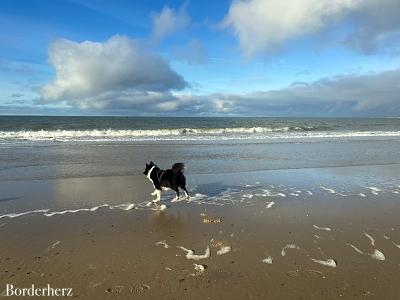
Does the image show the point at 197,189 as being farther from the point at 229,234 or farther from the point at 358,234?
the point at 358,234

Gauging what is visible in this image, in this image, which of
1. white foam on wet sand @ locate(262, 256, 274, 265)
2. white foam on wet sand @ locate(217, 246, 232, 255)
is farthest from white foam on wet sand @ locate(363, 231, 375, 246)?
white foam on wet sand @ locate(217, 246, 232, 255)

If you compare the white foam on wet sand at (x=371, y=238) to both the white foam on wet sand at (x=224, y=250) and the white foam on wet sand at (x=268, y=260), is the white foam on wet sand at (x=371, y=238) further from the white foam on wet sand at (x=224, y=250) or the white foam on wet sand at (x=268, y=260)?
the white foam on wet sand at (x=224, y=250)

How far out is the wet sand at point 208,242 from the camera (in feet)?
14.3

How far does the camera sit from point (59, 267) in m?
4.81

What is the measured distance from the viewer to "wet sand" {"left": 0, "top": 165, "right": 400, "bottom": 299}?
14.3 feet

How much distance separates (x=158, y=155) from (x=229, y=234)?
12557 mm

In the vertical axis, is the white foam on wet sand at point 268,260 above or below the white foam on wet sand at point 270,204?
above

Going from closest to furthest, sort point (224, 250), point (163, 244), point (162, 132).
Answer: point (224, 250), point (163, 244), point (162, 132)

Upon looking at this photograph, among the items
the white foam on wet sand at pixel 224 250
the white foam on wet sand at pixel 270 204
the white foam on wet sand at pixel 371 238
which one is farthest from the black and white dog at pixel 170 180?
the white foam on wet sand at pixel 371 238

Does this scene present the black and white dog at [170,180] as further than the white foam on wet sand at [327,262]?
Yes

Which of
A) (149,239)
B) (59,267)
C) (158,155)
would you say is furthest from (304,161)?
(59,267)

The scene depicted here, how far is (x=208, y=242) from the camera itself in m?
5.80

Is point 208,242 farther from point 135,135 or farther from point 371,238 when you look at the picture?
point 135,135

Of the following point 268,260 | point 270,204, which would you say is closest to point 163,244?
point 268,260
